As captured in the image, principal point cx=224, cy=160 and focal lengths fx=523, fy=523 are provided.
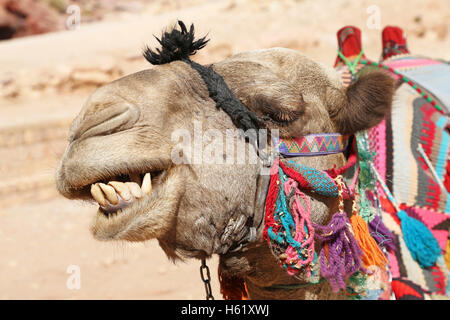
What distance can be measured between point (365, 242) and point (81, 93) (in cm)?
1038

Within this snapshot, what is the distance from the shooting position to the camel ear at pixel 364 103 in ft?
6.61

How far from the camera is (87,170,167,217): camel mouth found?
169 centimetres

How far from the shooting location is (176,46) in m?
1.91

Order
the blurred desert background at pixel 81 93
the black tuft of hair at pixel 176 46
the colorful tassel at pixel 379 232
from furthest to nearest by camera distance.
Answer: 1. the blurred desert background at pixel 81 93
2. the colorful tassel at pixel 379 232
3. the black tuft of hair at pixel 176 46

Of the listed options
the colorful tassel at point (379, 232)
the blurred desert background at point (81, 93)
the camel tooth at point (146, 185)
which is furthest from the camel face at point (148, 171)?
the colorful tassel at point (379, 232)

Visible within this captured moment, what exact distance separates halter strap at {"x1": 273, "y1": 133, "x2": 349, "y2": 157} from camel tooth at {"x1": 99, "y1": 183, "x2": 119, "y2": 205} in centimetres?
60

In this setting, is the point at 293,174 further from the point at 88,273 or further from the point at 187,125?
the point at 88,273

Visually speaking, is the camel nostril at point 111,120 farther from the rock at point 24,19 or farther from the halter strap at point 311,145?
the rock at point 24,19

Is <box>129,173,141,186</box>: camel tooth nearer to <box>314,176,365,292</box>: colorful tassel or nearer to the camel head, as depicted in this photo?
the camel head

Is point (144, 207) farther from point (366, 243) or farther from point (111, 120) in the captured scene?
point (366, 243)

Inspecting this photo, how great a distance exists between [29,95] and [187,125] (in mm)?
10438

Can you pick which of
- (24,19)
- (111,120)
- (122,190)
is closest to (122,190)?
(122,190)

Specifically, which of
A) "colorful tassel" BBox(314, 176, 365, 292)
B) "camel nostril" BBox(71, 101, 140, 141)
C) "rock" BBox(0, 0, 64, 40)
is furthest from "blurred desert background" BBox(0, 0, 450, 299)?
"colorful tassel" BBox(314, 176, 365, 292)
